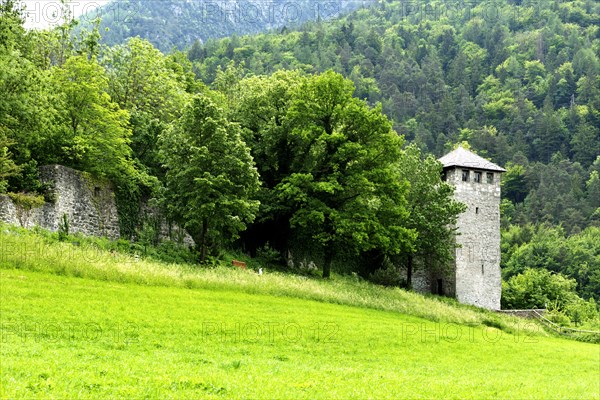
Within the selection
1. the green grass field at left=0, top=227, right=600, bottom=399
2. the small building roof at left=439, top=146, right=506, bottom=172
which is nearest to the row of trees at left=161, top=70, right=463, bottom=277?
the green grass field at left=0, top=227, right=600, bottom=399

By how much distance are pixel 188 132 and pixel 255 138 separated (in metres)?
10.2

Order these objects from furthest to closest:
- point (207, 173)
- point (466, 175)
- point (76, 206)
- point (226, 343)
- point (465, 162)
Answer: point (465, 162), point (466, 175), point (76, 206), point (207, 173), point (226, 343)

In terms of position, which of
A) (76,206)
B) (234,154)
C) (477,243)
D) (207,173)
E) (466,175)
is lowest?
(477,243)

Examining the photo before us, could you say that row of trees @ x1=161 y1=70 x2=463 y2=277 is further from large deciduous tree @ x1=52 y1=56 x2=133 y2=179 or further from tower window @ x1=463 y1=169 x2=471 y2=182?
tower window @ x1=463 y1=169 x2=471 y2=182

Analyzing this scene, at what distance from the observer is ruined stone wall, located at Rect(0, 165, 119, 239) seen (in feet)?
105

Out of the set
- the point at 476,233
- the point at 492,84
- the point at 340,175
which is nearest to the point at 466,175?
the point at 476,233

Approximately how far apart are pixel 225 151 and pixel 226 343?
57.3 ft

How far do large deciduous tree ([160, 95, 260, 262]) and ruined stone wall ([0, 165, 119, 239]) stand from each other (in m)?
3.40

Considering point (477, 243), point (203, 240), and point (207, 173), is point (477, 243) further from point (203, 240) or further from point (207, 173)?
point (207, 173)

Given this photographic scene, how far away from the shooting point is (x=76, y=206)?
34031 mm

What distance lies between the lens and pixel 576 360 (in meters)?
28.9

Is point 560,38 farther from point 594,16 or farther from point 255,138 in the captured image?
point 255,138

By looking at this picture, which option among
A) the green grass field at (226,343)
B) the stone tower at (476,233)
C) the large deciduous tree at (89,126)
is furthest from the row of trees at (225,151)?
the green grass field at (226,343)

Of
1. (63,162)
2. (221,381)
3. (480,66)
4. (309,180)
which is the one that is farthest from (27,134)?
(480,66)
